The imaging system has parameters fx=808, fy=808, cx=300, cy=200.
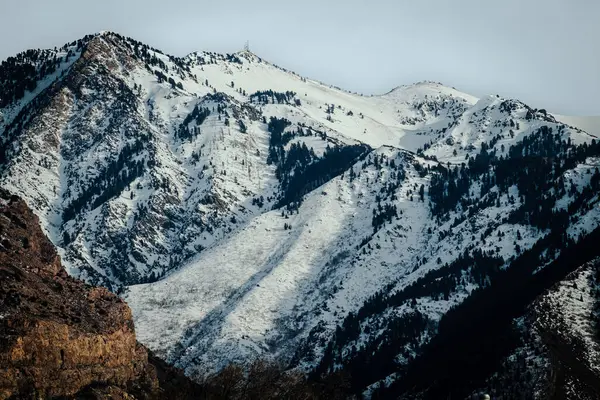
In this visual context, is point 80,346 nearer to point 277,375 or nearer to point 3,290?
point 3,290

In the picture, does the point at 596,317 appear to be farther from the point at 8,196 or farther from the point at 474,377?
the point at 8,196

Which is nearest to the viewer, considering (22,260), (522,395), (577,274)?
(22,260)

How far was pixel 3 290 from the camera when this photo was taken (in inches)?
3644

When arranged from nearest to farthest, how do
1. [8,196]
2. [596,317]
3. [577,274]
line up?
[8,196] < [596,317] < [577,274]

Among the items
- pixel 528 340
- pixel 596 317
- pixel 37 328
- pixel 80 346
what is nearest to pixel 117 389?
pixel 80 346

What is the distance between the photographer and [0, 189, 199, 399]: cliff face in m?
86.9

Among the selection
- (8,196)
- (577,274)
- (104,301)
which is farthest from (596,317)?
(8,196)

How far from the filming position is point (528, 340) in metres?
172

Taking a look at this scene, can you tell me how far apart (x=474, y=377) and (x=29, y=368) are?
108 metres

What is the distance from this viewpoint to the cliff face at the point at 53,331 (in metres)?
86.9

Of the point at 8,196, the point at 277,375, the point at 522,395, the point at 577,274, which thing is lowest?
the point at 277,375

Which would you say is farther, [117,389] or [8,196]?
[8,196]

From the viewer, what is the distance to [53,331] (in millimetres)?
91062

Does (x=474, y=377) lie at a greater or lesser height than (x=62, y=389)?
lesser
